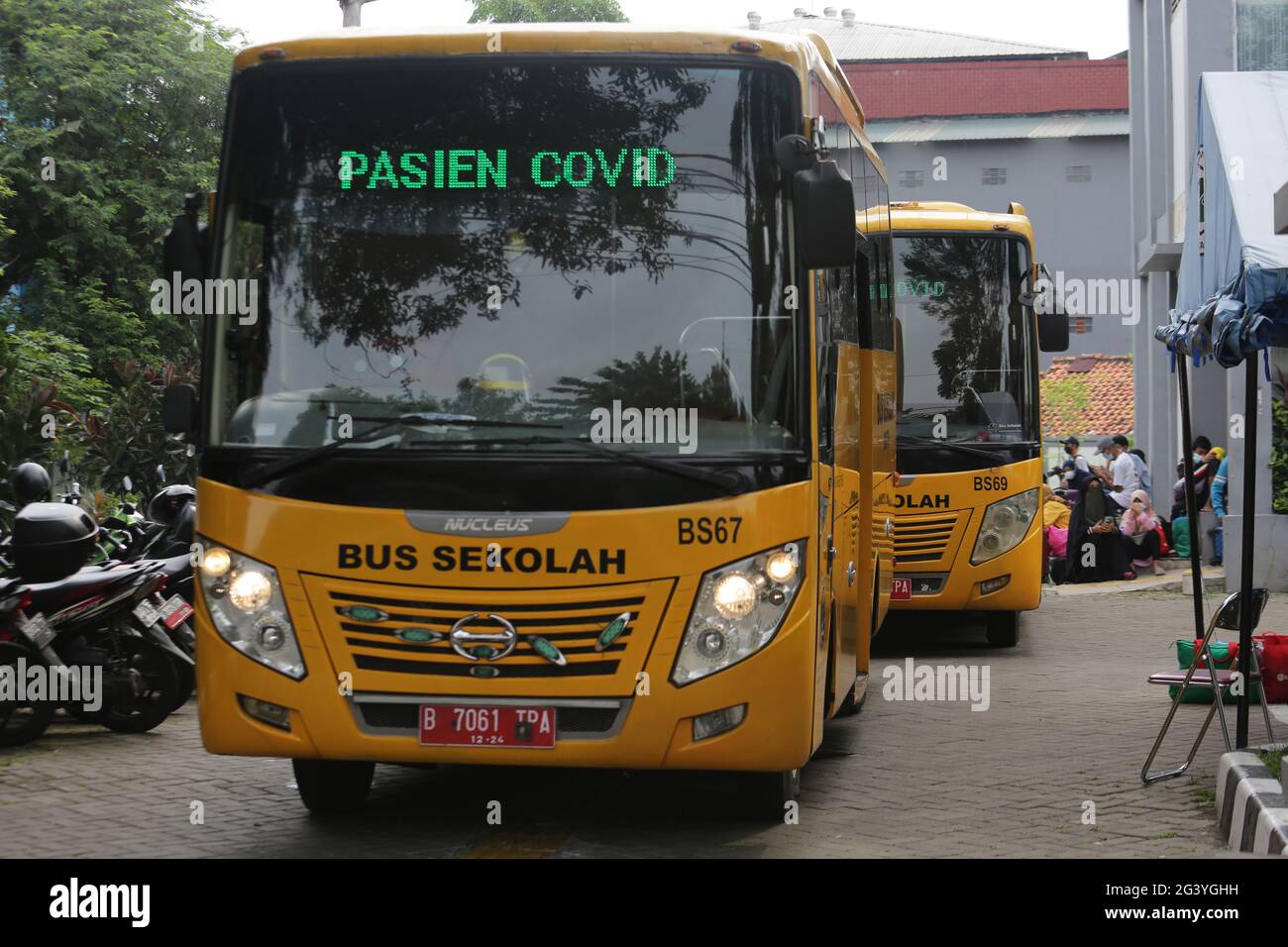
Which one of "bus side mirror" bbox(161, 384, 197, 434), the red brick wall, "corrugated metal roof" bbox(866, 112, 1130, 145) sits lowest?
"bus side mirror" bbox(161, 384, 197, 434)

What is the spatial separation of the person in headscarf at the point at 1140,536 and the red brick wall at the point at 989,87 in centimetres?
3941

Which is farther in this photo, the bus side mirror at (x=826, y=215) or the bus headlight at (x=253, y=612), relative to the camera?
the bus headlight at (x=253, y=612)

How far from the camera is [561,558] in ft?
21.2

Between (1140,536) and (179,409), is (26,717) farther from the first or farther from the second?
(1140,536)

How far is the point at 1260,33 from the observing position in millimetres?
23969

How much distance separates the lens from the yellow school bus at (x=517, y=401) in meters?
6.48

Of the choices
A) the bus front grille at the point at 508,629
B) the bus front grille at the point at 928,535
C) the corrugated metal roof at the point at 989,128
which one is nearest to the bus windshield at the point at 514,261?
the bus front grille at the point at 508,629

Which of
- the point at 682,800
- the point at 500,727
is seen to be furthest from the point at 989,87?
the point at 500,727

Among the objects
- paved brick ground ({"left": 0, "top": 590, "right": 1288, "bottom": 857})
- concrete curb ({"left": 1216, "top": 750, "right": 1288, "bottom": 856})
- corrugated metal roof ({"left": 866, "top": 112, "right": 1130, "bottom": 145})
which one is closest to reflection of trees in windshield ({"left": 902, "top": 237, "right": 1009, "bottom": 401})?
paved brick ground ({"left": 0, "top": 590, "right": 1288, "bottom": 857})

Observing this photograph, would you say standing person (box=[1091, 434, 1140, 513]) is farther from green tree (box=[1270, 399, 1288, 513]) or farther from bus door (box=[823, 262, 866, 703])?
bus door (box=[823, 262, 866, 703])

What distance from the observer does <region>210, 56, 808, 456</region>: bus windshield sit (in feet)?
21.5

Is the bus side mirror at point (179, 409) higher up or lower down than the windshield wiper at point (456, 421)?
higher up

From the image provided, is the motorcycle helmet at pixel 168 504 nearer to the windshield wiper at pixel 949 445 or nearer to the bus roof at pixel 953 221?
the windshield wiper at pixel 949 445

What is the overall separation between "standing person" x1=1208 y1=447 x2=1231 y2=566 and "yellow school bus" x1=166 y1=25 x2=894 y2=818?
50.0 feet
